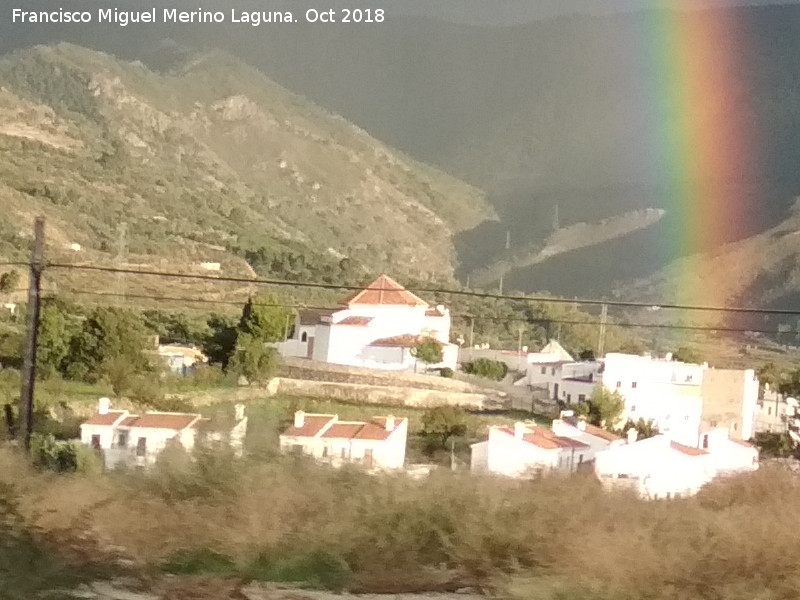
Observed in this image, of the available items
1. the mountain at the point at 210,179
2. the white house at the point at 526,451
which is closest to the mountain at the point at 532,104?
the mountain at the point at 210,179

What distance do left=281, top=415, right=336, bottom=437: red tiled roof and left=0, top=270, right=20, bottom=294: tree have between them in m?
2.35

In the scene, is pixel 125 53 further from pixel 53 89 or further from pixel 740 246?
pixel 740 246

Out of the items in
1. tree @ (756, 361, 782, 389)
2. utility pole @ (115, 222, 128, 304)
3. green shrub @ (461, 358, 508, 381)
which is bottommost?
green shrub @ (461, 358, 508, 381)

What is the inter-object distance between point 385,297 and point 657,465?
2.11 metres

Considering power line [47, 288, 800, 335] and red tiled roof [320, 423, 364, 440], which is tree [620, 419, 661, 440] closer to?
power line [47, 288, 800, 335]

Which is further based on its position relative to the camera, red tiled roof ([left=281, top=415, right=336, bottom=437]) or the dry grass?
red tiled roof ([left=281, top=415, right=336, bottom=437])

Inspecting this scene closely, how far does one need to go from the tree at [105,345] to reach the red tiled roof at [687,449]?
Answer: 11.3ft

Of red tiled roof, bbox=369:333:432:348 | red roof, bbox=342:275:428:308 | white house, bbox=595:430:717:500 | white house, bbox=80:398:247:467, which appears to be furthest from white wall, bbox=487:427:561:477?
white house, bbox=80:398:247:467

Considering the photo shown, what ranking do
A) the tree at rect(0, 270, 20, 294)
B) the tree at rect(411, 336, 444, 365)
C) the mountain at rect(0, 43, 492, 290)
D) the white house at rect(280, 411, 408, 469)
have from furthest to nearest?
the mountain at rect(0, 43, 492, 290)
the tree at rect(0, 270, 20, 294)
the tree at rect(411, 336, 444, 365)
the white house at rect(280, 411, 408, 469)

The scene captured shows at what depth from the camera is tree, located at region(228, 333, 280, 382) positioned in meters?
6.09

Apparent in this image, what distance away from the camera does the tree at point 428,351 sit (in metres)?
6.03

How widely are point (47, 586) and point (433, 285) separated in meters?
→ 3.58

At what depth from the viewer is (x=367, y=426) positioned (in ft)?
18.7

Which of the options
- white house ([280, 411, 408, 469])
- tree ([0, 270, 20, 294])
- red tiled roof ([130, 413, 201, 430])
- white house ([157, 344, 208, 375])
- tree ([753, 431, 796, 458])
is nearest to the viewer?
white house ([280, 411, 408, 469])
